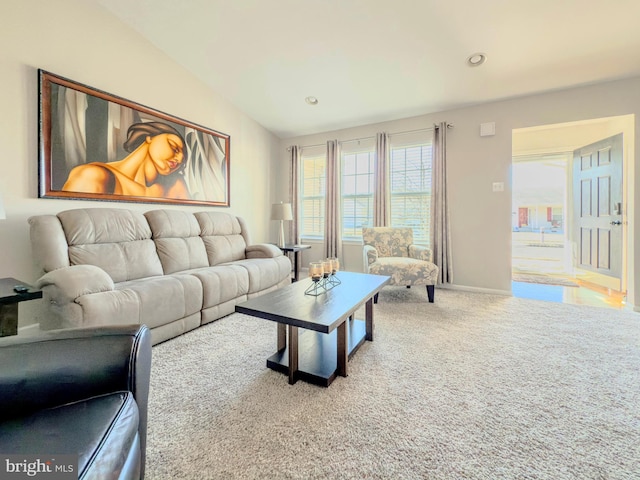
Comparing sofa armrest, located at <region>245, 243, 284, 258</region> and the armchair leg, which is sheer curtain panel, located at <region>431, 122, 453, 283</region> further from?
sofa armrest, located at <region>245, 243, 284, 258</region>

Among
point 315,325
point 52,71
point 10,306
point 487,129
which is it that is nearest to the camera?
point 315,325

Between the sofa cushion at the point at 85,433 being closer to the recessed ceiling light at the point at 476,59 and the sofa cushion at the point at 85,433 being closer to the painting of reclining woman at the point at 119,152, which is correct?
the painting of reclining woman at the point at 119,152

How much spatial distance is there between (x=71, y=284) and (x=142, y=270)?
0.81 metres

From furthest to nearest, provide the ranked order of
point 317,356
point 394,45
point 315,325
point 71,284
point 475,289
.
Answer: point 475,289, point 394,45, point 317,356, point 71,284, point 315,325

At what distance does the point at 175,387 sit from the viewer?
5.29ft

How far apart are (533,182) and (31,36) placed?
331 inches

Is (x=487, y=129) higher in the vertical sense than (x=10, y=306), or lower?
higher

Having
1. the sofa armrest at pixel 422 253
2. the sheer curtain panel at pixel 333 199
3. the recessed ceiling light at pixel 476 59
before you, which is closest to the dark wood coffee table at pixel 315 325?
the sofa armrest at pixel 422 253

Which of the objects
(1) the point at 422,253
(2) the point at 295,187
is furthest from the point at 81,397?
(2) the point at 295,187

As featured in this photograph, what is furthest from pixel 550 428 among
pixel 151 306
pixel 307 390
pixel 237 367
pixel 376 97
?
pixel 376 97

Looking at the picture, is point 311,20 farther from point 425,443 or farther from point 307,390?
point 425,443

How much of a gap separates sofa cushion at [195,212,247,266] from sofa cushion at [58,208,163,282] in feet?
2.06

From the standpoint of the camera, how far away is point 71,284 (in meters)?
1.76

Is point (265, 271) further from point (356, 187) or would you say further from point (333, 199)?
point (356, 187)
